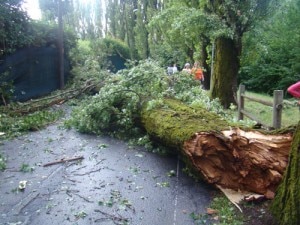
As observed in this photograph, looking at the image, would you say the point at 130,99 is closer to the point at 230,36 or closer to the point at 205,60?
the point at 230,36

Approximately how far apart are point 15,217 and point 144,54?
22.2 m

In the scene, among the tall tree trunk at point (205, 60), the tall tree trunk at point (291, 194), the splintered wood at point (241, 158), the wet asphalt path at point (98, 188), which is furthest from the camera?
the tall tree trunk at point (205, 60)

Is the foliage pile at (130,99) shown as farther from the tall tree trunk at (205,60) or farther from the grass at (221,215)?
the tall tree trunk at (205,60)

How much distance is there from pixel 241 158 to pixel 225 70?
6493mm

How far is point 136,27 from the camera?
83.4 feet

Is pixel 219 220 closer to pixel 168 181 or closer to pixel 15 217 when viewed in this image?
pixel 168 181

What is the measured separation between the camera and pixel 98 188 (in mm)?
4023

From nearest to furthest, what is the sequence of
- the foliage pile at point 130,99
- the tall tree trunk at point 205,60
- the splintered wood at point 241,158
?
the splintered wood at point 241,158
the foliage pile at point 130,99
the tall tree trunk at point 205,60

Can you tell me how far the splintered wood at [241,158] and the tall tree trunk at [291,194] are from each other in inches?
22.9

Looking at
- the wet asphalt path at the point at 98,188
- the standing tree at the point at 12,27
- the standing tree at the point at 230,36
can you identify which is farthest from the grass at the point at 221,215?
the standing tree at the point at 12,27

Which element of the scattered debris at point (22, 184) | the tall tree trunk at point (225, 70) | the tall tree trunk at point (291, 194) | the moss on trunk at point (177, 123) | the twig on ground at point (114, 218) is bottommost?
the twig on ground at point (114, 218)

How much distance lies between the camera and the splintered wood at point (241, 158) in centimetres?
344

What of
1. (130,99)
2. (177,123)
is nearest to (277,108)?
(177,123)

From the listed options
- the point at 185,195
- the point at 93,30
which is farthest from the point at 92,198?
the point at 93,30
